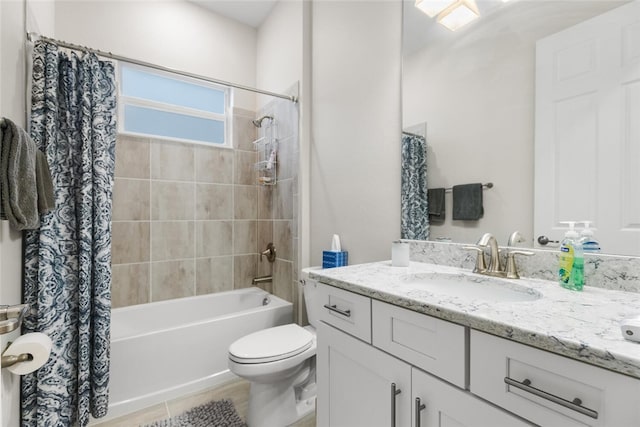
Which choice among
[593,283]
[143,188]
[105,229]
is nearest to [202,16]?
[143,188]

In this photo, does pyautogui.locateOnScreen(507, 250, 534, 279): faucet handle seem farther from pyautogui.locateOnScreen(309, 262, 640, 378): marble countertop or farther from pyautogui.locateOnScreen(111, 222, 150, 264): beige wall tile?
pyautogui.locateOnScreen(111, 222, 150, 264): beige wall tile

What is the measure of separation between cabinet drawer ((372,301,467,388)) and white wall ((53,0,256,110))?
8.21 ft

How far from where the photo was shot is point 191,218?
2.49m

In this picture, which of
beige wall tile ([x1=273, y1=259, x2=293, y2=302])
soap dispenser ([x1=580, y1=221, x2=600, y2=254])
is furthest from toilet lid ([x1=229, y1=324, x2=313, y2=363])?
soap dispenser ([x1=580, y1=221, x2=600, y2=254])

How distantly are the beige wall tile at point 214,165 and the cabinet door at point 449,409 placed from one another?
90.5 inches

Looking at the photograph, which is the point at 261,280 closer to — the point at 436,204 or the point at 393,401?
the point at 436,204

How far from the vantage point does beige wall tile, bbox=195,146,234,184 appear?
2.53 metres

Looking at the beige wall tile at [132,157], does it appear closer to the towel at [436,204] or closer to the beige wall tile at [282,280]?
the beige wall tile at [282,280]

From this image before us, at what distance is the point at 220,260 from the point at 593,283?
246 centimetres

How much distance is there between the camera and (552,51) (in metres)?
1.00

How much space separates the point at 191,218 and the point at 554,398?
2.51 meters

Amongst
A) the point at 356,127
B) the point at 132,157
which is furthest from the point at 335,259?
the point at 132,157

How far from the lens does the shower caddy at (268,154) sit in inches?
97.7

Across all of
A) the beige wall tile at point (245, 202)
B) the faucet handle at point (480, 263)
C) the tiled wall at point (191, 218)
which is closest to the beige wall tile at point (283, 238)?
the tiled wall at point (191, 218)
